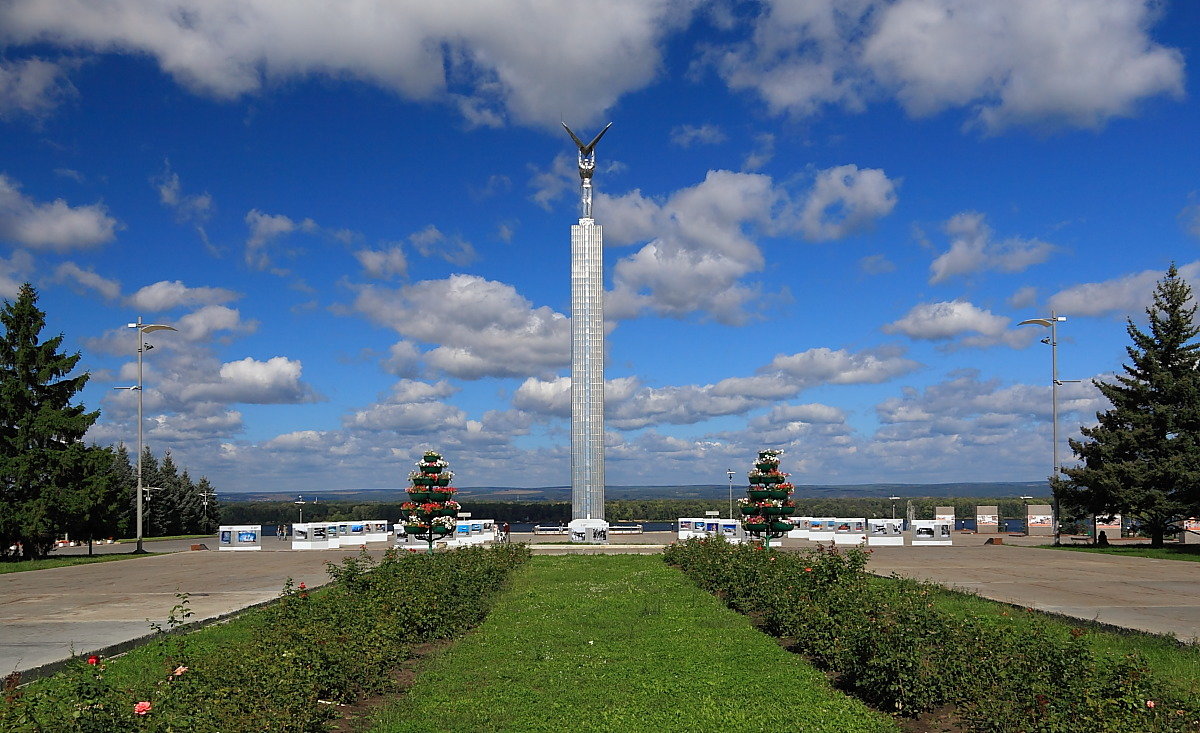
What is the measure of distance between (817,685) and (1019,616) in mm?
5535

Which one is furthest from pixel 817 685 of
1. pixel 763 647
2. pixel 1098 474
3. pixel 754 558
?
pixel 1098 474

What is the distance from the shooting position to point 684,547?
82.6 feet

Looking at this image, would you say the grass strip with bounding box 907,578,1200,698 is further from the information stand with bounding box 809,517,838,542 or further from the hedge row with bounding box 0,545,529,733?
the information stand with bounding box 809,517,838,542

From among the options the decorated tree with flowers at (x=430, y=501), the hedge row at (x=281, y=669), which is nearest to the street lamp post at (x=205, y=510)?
the decorated tree with flowers at (x=430, y=501)

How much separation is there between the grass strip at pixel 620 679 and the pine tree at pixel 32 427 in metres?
22.0

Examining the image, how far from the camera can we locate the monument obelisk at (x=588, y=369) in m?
42.1

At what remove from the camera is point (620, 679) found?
9.37 m

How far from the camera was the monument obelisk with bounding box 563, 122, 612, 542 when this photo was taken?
1657 inches

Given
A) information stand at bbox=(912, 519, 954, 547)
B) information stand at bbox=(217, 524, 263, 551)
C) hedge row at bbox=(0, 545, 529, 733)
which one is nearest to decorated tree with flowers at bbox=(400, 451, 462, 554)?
hedge row at bbox=(0, 545, 529, 733)

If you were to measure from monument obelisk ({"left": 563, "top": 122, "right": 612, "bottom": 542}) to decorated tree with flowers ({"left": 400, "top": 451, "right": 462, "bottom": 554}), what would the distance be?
1573cm

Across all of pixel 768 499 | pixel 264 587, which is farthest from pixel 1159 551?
pixel 264 587

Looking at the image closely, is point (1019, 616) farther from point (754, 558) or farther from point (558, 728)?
point (558, 728)

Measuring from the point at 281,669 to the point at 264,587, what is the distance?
1481cm

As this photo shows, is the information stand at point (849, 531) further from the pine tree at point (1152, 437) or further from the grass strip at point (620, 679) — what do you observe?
the grass strip at point (620, 679)
